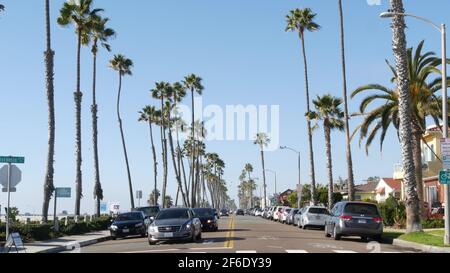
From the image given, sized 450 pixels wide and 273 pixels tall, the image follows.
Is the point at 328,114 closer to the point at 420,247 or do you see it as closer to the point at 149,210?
the point at 149,210

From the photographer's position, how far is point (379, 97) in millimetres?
39156

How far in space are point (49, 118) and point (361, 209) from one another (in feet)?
62.3

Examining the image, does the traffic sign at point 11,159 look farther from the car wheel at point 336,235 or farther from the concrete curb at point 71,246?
the car wheel at point 336,235

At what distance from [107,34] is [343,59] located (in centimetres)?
1841

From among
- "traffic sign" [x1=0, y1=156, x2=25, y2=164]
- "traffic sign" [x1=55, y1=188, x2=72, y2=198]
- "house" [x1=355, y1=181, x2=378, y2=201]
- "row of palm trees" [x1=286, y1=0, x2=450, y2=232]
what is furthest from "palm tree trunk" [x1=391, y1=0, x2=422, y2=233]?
"house" [x1=355, y1=181, x2=378, y2=201]

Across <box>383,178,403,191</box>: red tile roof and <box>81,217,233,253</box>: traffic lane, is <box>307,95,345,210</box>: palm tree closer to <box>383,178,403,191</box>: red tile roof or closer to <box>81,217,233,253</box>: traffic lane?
Answer: <box>383,178,403,191</box>: red tile roof

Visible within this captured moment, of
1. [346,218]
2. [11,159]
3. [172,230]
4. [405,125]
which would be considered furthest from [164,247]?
[405,125]

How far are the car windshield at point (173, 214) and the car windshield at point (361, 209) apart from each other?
6.79 meters

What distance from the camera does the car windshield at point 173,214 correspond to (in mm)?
26153

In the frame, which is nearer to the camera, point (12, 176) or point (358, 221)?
point (12, 176)

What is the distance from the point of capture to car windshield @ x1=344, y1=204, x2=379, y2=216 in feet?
88.5

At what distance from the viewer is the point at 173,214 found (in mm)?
26391

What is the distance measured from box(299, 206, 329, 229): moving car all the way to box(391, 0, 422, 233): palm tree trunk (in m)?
10.6
